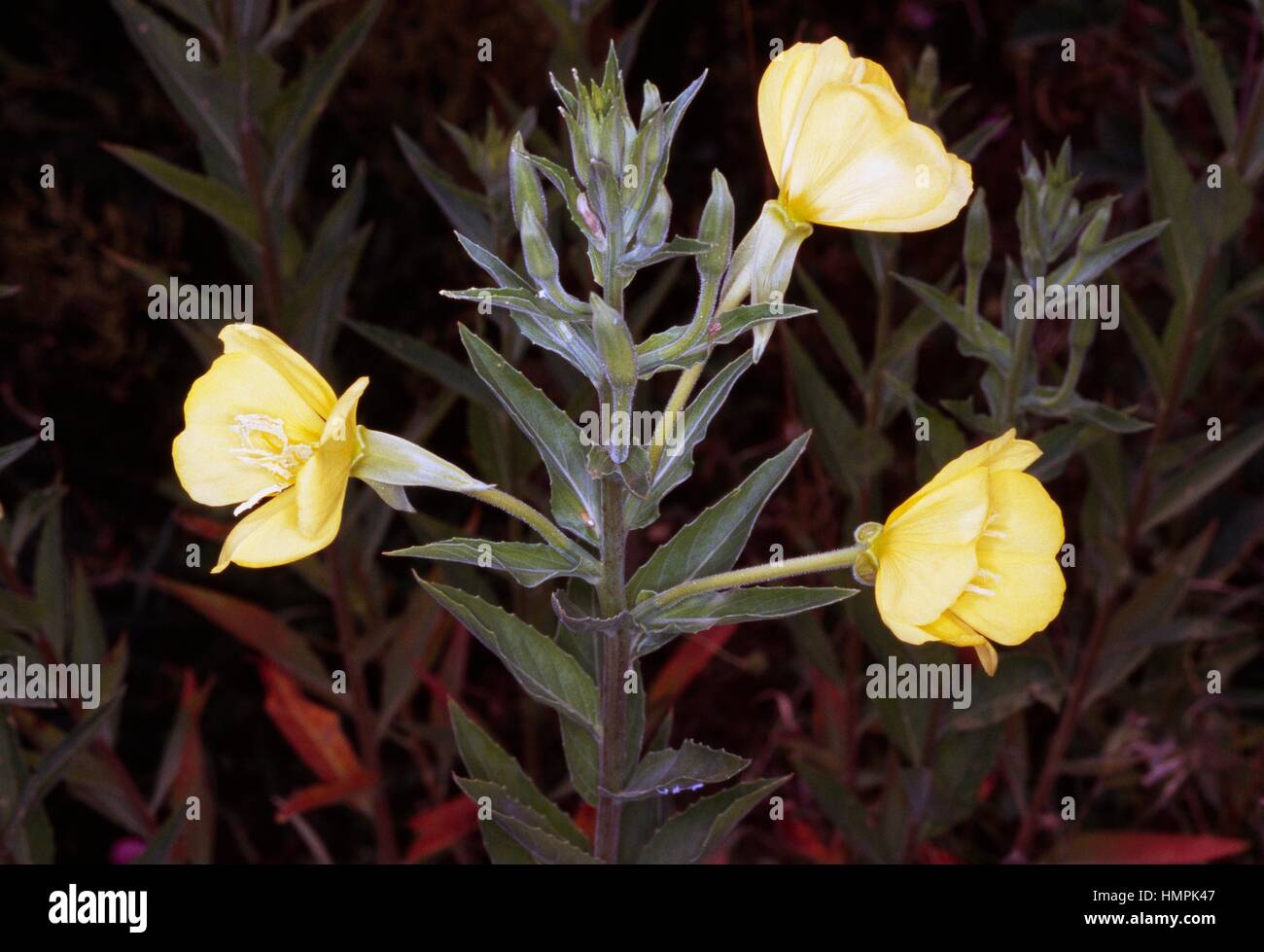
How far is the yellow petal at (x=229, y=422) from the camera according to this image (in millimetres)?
839

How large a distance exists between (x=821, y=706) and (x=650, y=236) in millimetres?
1039

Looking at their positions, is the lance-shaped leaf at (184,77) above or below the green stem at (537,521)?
above

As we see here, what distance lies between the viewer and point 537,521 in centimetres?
85

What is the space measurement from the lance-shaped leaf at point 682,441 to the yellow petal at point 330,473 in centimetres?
20

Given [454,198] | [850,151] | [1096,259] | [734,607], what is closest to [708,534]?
[734,607]

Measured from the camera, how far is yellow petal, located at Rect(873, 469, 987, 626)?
0.79m

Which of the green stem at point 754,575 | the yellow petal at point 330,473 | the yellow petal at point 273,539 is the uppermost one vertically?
the yellow petal at point 330,473

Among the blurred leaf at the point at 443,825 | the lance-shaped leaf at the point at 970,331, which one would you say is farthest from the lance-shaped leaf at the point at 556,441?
the blurred leaf at the point at 443,825

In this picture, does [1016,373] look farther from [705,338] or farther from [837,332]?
[705,338]

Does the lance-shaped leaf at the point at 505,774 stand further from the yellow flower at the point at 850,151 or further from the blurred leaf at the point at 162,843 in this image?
the yellow flower at the point at 850,151

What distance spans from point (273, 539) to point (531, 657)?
22 centimetres

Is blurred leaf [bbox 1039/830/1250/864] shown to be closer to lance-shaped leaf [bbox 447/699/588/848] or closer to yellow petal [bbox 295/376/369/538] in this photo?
lance-shaped leaf [bbox 447/699/588/848]

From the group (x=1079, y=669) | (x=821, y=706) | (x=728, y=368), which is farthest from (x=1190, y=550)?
(x=728, y=368)

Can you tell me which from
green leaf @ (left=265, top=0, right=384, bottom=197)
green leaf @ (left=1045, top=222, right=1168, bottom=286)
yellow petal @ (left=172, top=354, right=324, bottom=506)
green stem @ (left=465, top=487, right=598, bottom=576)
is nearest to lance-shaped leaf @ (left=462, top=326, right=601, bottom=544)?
green stem @ (left=465, top=487, right=598, bottom=576)
